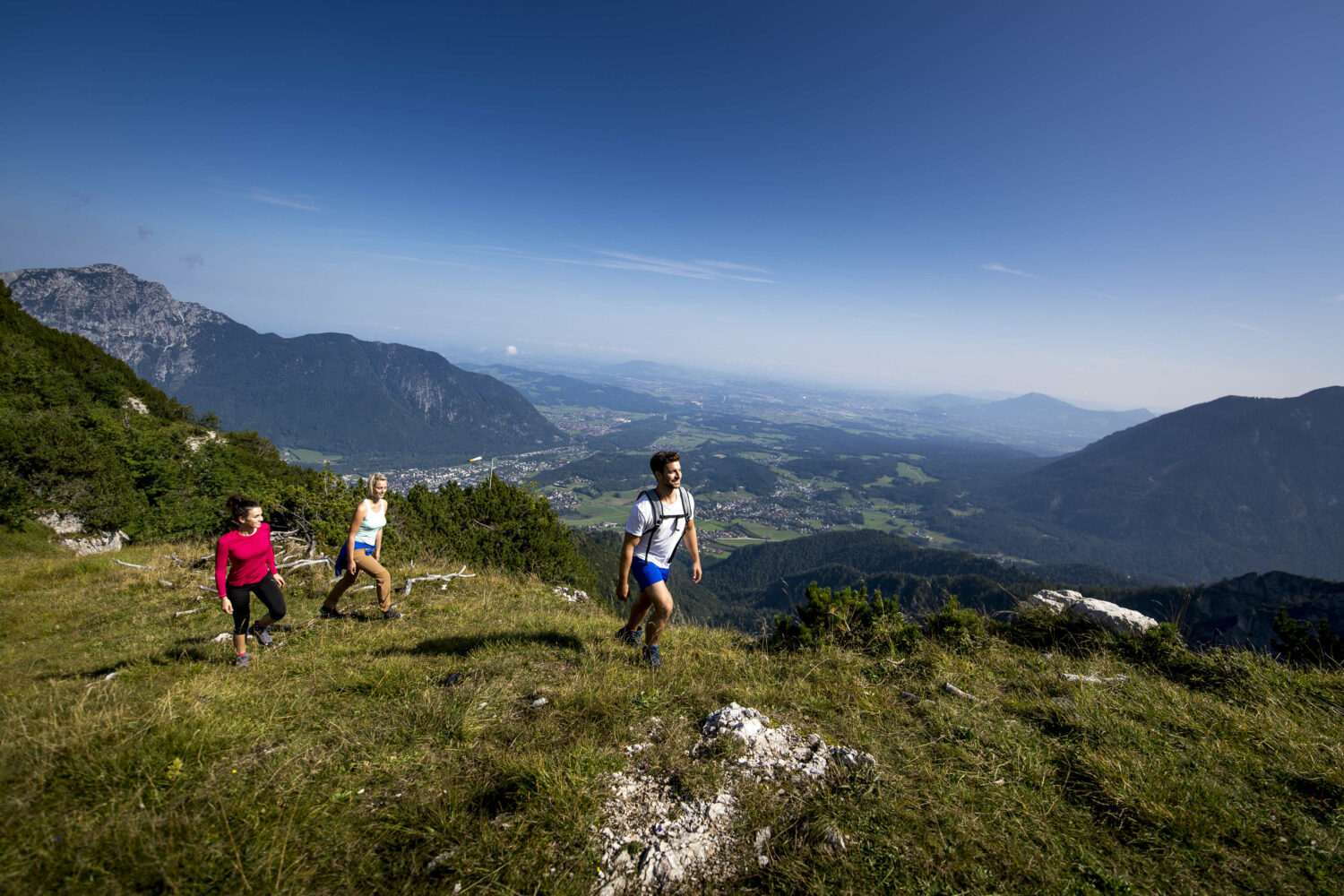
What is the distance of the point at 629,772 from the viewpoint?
11.7 ft

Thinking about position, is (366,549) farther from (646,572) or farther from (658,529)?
(658,529)

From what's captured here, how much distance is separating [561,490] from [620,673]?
156704 mm

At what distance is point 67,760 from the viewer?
2955 mm

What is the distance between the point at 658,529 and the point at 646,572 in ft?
1.74

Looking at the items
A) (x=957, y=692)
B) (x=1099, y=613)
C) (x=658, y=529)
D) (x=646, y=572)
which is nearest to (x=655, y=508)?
(x=658, y=529)

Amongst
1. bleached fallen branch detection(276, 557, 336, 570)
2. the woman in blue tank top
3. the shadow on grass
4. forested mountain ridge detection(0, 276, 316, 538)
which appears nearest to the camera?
the shadow on grass

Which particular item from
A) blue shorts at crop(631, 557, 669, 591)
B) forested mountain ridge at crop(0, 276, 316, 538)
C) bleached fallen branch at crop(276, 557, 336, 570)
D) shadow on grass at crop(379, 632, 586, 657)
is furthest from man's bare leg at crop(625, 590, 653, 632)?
forested mountain ridge at crop(0, 276, 316, 538)

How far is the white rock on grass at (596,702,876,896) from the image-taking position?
8.93 ft

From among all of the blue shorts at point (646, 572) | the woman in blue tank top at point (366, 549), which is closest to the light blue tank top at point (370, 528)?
the woman in blue tank top at point (366, 549)

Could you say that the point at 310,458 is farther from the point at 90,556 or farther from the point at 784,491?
the point at 90,556

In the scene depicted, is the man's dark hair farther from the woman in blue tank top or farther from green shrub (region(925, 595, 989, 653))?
the woman in blue tank top

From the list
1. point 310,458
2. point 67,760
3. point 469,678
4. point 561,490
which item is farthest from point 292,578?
point 310,458

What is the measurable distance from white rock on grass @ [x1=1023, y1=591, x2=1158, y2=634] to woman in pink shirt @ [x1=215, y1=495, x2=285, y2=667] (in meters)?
11.3

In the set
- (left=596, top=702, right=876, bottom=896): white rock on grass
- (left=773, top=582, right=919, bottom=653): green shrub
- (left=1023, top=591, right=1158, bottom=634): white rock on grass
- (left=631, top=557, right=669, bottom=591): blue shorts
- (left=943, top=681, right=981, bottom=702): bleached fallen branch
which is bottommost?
(left=773, top=582, right=919, bottom=653): green shrub
